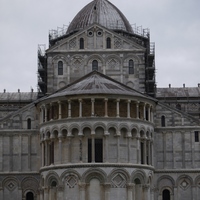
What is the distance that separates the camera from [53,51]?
59.1 meters

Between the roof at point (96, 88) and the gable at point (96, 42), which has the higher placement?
the gable at point (96, 42)

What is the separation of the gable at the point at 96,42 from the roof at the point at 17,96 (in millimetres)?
11424

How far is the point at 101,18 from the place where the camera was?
6450 cm

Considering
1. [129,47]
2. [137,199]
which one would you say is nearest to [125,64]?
[129,47]

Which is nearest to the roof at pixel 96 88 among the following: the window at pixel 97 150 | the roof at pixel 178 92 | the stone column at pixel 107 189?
the window at pixel 97 150

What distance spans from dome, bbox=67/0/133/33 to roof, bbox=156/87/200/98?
8174mm

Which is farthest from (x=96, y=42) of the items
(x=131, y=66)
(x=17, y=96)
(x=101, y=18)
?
(x=17, y=96)

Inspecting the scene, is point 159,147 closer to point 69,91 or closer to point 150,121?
point 150,121

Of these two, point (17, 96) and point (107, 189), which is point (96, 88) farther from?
point (17, 96)

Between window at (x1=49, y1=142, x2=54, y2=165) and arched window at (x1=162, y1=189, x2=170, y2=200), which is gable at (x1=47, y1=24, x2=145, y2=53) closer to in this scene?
window at (x1=49, y1=142, x2=54, y2=165)

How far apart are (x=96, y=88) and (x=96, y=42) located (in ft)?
30.0

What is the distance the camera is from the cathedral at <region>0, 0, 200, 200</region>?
4981 cm

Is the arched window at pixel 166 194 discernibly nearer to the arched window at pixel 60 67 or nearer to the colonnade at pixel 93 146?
the colonnade at pixel 93 146

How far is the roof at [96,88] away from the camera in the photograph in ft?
166
